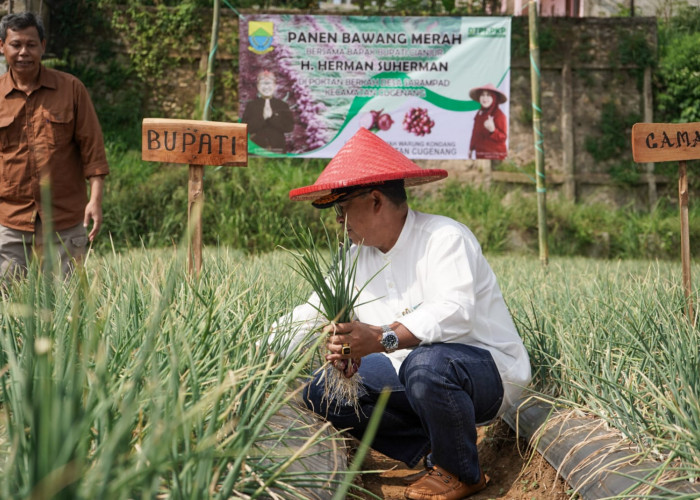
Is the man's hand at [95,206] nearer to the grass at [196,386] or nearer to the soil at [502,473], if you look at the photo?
the grass at [196,386]

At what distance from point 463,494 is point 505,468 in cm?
29

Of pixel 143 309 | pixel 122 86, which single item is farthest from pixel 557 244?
pixel 143 309

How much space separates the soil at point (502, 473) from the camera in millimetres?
1983

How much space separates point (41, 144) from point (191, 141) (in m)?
0.91

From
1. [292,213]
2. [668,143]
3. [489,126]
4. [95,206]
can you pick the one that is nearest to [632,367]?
[668,143]

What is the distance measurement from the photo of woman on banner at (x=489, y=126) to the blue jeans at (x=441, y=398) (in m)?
4.32

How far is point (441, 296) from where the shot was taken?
197 centimetres

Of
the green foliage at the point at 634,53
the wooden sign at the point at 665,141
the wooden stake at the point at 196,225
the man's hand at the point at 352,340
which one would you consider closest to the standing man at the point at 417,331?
the man's hand at the point at 352,340

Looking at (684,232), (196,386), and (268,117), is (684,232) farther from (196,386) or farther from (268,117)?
(268,117)

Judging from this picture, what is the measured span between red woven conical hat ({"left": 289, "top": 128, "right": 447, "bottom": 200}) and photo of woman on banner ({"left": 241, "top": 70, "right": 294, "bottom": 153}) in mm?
3994

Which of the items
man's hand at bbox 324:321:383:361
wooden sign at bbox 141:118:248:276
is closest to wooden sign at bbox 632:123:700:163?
wooden sign at bbox 141:118:248:276

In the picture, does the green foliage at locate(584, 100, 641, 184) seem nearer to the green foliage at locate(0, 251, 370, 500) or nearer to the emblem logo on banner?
the emblem logo on banner

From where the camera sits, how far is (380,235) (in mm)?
2127

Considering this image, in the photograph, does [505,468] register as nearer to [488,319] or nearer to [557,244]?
[488,319]
